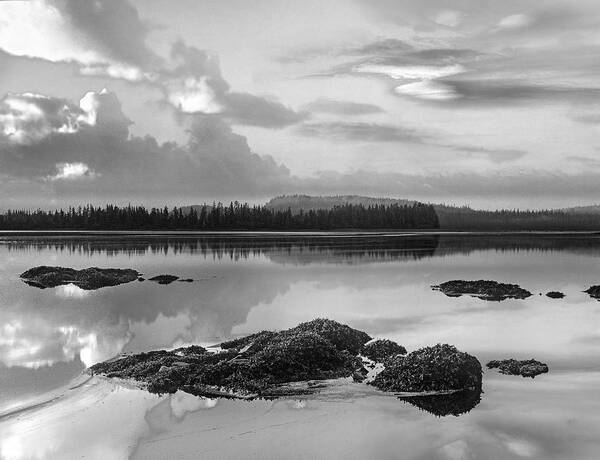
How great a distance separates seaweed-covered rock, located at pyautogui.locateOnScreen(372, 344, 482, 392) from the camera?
52.6ft

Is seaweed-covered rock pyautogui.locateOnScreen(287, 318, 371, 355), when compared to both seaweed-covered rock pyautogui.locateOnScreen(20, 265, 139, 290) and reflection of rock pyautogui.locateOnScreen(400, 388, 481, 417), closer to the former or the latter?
reflection of rock pyautogui.locateOnScreen(400, 388, 481, 417)

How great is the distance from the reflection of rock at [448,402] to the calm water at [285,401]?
1.06 feet

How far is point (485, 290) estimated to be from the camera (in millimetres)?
39062

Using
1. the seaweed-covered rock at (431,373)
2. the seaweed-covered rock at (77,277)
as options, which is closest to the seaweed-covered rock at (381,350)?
the seaweed-covered rock at (431,373)

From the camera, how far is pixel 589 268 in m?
62.6

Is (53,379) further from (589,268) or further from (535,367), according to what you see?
(589,268)

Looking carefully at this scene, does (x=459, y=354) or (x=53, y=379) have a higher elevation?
(x=459, y=354)

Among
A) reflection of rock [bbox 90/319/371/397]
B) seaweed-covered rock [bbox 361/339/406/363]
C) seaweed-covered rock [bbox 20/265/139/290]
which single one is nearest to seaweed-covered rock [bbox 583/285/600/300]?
seaweed-covered rock [bbox 361/339/406/363]

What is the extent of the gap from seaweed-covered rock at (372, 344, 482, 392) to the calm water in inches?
27.0

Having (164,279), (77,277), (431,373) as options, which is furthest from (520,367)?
(77,277)

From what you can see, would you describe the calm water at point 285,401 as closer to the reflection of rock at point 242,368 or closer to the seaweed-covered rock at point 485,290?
the reflection of rock at point 242,368

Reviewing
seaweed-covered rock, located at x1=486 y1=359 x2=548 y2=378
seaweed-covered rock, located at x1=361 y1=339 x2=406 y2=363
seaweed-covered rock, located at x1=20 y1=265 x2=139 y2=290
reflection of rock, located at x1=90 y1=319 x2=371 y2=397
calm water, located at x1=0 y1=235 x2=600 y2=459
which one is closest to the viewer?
calm water, located at x1=0 y1=235 x2=600 y2=459

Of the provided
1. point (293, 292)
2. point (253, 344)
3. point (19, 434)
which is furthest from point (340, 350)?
point (293, 292)

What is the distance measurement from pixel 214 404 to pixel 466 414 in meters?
6.18
